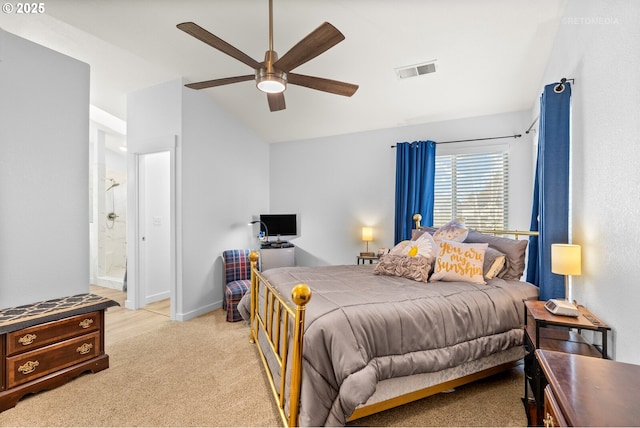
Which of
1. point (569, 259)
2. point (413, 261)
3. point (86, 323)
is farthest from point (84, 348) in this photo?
point (569, 259)

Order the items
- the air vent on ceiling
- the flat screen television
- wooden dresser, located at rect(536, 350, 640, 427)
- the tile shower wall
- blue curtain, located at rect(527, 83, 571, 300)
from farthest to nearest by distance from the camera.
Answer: the tile shower wall → the flat screen television → the air vent on ceiling → blue curtain, located at rect(527, 83, 571, 300) → wooden dresser, located at rect(536, 350, 640, 427)

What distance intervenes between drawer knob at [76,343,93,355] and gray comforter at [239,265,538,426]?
1505 mm

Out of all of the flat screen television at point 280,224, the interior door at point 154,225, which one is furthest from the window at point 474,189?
the interior door at point 154,225

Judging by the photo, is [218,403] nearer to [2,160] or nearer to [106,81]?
[2,160]

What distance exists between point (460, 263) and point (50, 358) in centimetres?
317

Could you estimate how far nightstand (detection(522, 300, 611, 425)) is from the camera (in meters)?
1.59

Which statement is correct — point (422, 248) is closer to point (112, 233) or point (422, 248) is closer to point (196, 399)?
point (196, 399)

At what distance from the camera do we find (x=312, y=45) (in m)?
1.89

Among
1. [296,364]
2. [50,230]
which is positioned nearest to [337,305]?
[296,364]

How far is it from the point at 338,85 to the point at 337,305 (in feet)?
5.19

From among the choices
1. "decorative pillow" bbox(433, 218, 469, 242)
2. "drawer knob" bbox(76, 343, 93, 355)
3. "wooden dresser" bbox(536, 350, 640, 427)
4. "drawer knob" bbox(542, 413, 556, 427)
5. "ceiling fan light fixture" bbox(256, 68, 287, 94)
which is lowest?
"drawer knob" bbox(76, 343, 93, 355)

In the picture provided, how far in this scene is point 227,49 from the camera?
1.94 m

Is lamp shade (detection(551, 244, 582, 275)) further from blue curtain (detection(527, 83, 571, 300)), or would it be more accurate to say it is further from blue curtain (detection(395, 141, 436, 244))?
blue curtain (detection(395, 141, 436, 244))

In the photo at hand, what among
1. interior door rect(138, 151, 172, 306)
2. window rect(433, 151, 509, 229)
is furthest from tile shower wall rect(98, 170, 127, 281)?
window rect(433, 151, 509, 229)
